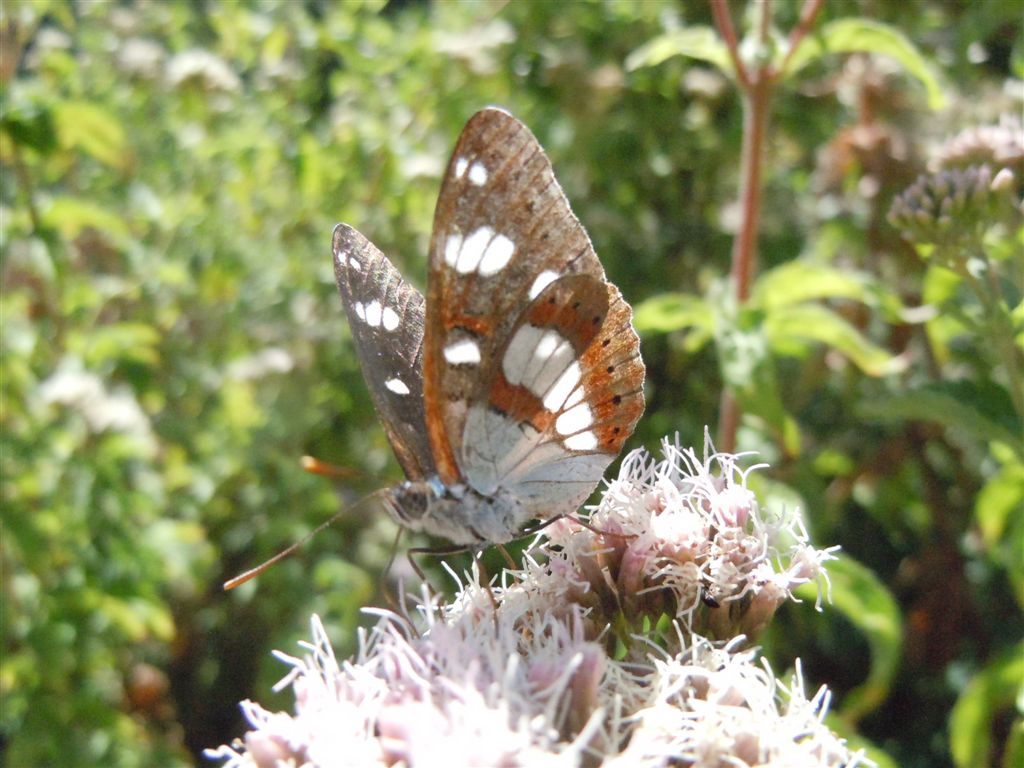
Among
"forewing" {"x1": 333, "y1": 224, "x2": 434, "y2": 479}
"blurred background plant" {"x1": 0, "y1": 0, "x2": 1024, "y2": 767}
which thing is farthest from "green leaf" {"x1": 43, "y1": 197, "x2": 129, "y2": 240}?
"forewing" {"x1": 333, "y1": 224, "x2": 434, "y2": 479}

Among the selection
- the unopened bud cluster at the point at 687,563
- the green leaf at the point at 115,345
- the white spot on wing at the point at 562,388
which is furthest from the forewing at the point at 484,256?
the green leaf at the point at 115,345

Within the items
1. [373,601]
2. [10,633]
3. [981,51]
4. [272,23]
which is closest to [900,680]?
[373,601]

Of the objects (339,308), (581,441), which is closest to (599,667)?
(581,441)

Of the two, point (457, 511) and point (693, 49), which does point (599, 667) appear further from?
point (693, 49)

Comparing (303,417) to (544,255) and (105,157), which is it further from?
(544,255)

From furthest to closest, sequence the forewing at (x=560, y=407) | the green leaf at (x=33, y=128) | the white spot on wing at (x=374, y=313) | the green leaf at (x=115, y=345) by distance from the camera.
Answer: the green leaf at (x=115, y=345), the green leaf at (x=33, y=128), the white spot on wing at (x=374, y=313), the forewing at (x=560, y=407)

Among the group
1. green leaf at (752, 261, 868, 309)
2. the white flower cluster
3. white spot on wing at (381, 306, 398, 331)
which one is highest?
white spot on wing at (381, 306, 398, 331)

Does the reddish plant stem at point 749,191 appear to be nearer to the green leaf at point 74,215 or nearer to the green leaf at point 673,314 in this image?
the green leaf at point 673,314

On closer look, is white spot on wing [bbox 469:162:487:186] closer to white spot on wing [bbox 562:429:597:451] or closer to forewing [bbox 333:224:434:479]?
forewing [bbox 333:224:434:479]
